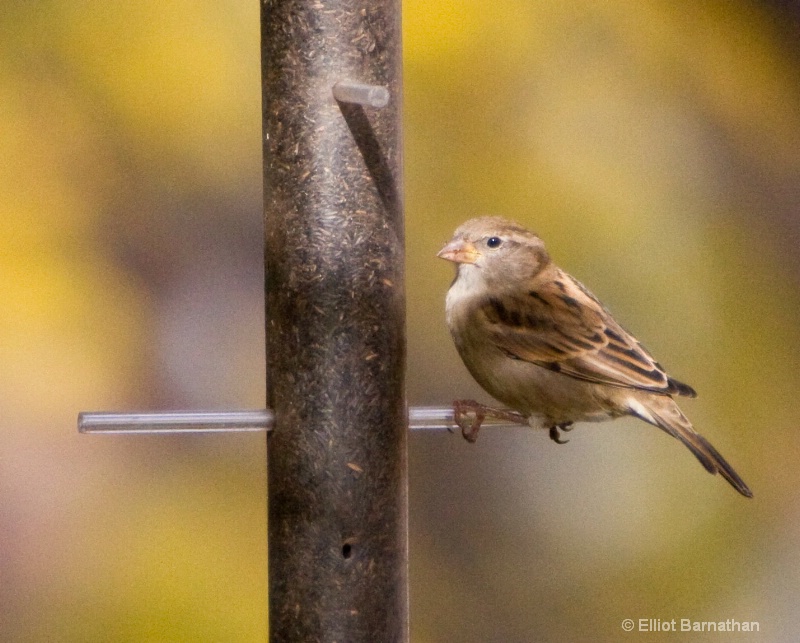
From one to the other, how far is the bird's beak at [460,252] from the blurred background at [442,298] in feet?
2.64

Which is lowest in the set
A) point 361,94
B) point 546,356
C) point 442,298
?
point 546,356

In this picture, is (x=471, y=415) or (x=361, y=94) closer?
(x=361, y=94)

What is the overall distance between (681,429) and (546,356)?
42 centimetres

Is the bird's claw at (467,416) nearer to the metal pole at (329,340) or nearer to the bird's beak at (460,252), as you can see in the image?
the metal pole at (329,340)

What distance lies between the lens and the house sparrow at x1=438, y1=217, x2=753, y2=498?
3.32 meters

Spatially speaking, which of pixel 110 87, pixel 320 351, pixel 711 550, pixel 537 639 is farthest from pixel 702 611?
pixel 110 87

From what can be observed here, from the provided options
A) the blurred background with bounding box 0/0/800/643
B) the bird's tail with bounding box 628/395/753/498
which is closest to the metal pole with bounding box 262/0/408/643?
the bird's tail with bounding box 628/395/753/498

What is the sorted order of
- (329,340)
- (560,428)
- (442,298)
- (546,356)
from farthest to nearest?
(442,298)
(560,428)
(546,356)
(329,340)

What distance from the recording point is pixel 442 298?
438 centimetres

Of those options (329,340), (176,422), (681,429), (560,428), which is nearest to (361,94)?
(329,340)

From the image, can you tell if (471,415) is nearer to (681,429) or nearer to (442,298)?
(681,429)

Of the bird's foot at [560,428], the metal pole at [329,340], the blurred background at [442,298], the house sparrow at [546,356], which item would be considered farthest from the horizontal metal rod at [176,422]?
the blurred background at [442,298]

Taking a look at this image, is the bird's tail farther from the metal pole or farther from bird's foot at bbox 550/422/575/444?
the metal pole

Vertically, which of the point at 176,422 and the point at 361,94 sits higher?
the point at 361,94
